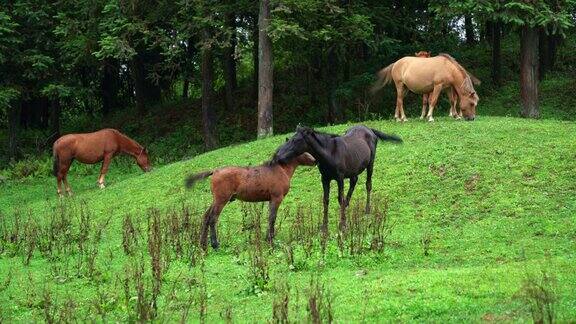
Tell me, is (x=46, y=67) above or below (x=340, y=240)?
above

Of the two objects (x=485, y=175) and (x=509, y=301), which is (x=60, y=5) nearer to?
(x=485, y=175)

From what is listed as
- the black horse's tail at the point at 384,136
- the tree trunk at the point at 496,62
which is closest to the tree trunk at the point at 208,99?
the tree trunk at the point at 496,62

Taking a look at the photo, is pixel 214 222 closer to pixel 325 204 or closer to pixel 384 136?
pixel 325 204

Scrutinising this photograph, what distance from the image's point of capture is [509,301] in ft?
27.9

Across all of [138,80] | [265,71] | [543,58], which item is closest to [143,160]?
[265,71]

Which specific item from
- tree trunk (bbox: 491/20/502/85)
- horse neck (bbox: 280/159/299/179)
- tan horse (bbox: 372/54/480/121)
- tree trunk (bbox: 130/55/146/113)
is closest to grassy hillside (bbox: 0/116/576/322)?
tan horse (bbox: 372/54/480/121)

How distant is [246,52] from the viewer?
3192 centimetres

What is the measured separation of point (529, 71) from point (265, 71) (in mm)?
9434

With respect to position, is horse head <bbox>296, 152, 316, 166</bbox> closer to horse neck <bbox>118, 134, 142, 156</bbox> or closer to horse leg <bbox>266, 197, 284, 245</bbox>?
horse leg <bbox>266, 197, 284, 245</bbox>

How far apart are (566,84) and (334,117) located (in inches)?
416

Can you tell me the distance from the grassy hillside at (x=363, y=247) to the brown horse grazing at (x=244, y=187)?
1.59 feet

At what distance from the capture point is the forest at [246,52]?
25.0 meters

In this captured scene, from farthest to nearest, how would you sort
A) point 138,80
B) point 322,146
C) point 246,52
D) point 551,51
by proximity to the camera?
point 138,80, point 551,51, point 246,52, point 322,146

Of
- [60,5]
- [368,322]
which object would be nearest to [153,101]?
[60,5]
